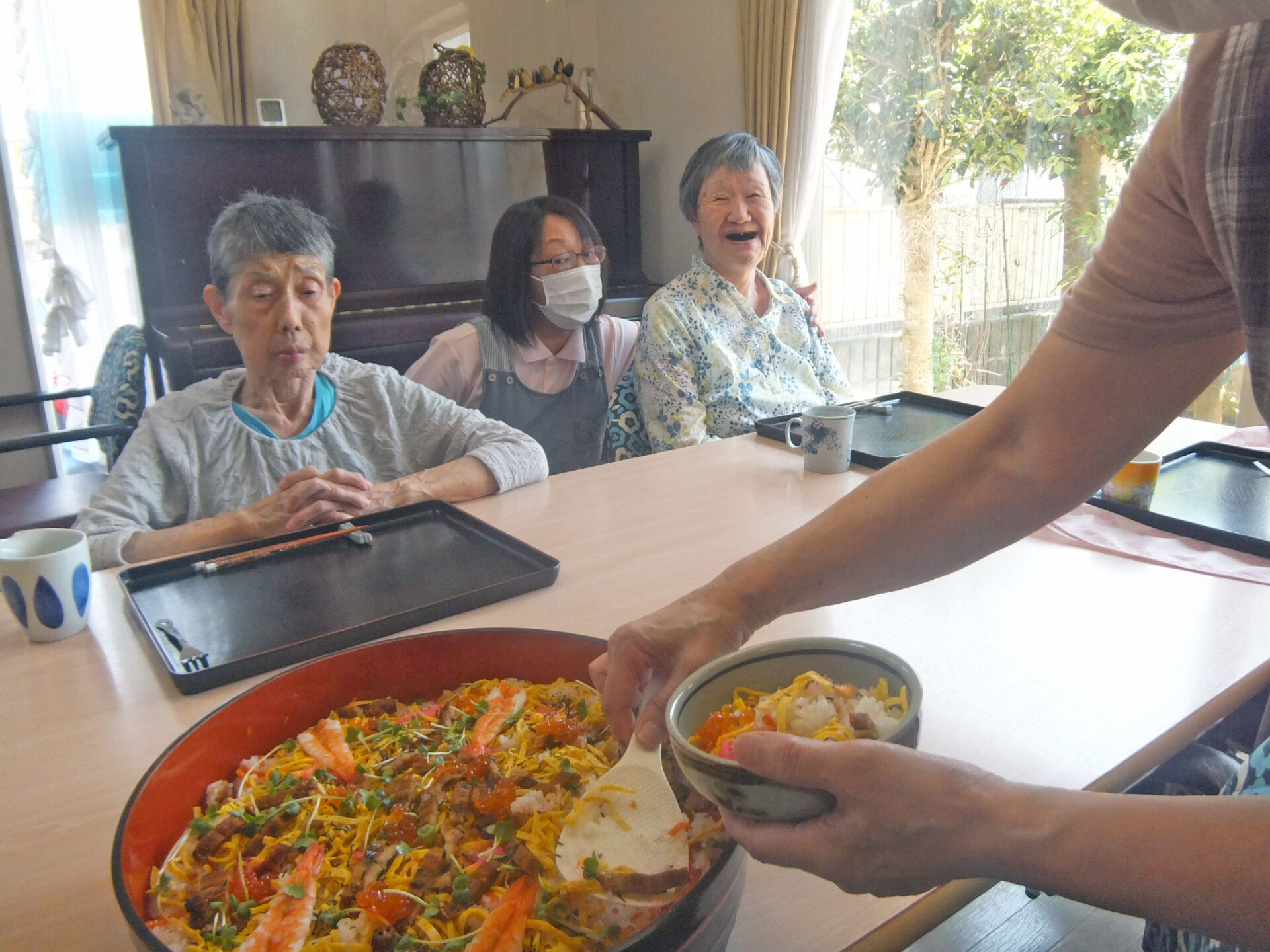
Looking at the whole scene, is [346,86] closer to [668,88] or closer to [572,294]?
[668,88]

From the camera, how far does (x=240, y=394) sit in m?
1.79

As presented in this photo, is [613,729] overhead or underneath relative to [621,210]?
underneath

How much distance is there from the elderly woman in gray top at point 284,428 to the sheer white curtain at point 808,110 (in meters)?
2.19

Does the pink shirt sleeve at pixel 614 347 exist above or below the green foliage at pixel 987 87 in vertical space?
below

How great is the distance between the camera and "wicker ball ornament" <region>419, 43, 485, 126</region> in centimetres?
364

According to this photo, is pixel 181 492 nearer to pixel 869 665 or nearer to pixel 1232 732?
pixel 869 665

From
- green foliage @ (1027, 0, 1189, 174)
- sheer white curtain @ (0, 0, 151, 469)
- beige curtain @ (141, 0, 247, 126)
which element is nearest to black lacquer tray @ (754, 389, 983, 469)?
green foliage @ (1027, 0, 1189, 174)

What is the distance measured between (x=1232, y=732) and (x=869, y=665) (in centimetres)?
113

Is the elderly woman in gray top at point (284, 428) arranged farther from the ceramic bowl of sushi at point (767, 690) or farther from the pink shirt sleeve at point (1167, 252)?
the pink shirt sleeve at point (1167, 252)

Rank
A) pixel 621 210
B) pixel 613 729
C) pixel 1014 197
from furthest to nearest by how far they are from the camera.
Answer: pixel 621 210 < pixel 1014 197 < pixel 613 729

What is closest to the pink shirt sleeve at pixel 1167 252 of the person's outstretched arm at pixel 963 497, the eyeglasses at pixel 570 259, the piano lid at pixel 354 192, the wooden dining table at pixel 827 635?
the person's outstretched arm at pixel 963 497

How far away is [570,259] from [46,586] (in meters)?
1.57

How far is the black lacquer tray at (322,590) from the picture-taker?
1041 mm

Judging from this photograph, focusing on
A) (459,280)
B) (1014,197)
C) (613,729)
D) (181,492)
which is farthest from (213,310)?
(1014,197)
